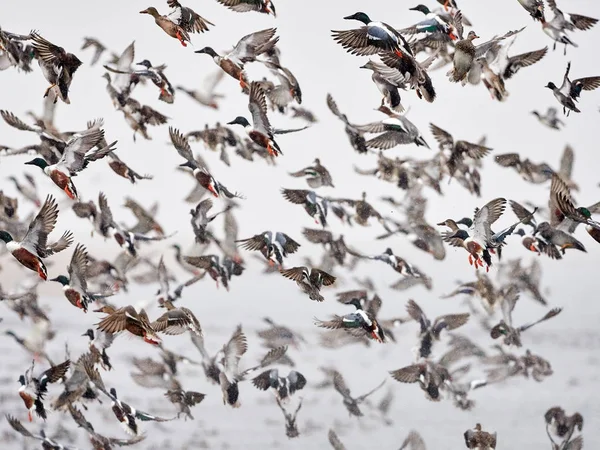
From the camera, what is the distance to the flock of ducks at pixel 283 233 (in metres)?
3.92

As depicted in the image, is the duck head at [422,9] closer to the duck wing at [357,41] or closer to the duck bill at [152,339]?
the duck wing at [357,41]

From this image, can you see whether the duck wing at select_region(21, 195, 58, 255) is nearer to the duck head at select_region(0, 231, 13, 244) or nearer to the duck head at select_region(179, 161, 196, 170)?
the duck head at select_region(0, 231, 13, 244)

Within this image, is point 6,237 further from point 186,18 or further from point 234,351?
point 234,351

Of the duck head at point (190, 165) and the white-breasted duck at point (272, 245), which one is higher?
the duck head at point (190, 165)

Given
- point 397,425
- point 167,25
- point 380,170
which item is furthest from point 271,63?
point 397,425

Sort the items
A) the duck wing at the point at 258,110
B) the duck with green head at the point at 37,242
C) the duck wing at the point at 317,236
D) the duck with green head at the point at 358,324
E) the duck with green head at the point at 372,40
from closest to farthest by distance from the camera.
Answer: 1. the duck with green head at the point at 372,40
2. the duck with green head at the point at 37,242
3. the duck wing at the point at 258,110
4. the duck with green head at the point at 358,324
5. the duck wing at the point at 317,236

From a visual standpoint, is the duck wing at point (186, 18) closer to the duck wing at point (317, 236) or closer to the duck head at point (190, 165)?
the duck head at point (190, 165)

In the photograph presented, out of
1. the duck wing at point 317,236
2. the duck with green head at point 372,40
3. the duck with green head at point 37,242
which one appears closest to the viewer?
the duck with green head at point 372,40

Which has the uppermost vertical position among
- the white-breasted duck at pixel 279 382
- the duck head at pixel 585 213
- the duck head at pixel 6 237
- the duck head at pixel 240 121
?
the duck head at pixel 240 121

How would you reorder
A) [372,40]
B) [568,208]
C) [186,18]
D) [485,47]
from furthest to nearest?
[186,18]
[485,47]
[568,208]
[372,40]

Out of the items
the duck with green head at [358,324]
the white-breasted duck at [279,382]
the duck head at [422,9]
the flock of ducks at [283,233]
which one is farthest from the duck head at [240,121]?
the white-breasted duck at [279,382]

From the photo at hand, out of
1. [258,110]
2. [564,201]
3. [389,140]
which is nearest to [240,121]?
[258,110]

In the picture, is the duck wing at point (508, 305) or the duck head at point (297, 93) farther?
Result: the duck wing at point (508, 305)

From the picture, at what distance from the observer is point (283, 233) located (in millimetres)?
4859
